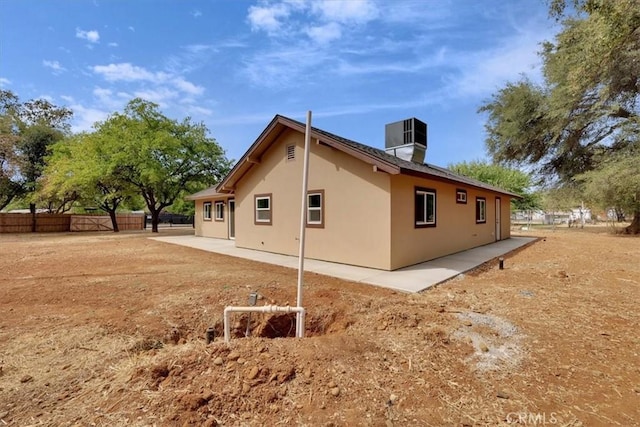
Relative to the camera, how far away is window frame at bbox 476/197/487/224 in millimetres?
→ 12961

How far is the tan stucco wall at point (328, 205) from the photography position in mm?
7926

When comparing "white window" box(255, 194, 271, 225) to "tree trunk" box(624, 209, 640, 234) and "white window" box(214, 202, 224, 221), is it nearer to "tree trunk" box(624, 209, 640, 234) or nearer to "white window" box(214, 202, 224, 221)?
"white window" box(214, 202, 224, 221)

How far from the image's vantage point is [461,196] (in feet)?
37.3

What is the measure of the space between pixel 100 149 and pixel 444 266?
20.3 metres

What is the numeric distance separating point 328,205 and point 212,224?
11032mm

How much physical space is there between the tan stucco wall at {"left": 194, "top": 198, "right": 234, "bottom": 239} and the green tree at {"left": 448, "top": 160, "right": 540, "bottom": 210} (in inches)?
1024

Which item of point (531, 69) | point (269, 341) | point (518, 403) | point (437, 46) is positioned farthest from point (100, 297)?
point (531, 69)

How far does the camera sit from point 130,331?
13.0 feet

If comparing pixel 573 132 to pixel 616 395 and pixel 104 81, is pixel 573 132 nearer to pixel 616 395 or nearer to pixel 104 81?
pixel 616 395

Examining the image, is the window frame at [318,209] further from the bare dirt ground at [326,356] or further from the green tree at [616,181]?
the green tree at [616,181]

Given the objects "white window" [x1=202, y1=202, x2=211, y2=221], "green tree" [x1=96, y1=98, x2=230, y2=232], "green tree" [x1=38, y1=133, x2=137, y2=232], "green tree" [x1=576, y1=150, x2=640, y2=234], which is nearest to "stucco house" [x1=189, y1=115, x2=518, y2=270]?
"white window" [x1=202, y1=202, x2=211, y2=221]

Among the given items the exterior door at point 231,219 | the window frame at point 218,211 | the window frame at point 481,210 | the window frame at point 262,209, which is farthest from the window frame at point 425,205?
the window frame at point 218,211

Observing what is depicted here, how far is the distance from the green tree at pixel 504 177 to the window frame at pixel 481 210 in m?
19.8

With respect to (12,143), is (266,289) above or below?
below
